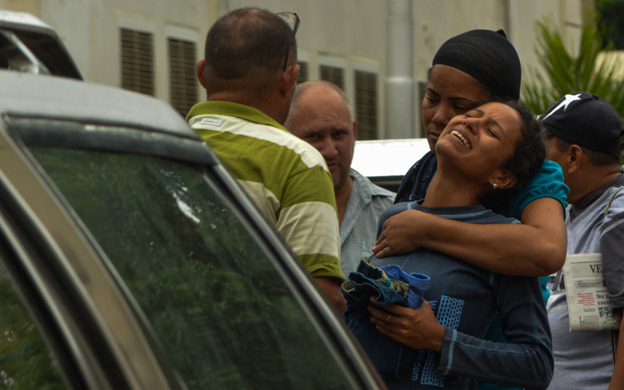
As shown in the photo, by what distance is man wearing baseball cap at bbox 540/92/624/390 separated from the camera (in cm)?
276

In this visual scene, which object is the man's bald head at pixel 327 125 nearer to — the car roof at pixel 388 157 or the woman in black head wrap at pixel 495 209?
the car roof at pixel 388 157

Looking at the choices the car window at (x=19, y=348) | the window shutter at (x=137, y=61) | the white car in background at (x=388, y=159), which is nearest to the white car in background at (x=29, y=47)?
the car window at (x=19, y=348)

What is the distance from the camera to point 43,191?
102 cm

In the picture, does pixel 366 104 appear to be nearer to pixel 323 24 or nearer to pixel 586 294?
pixel 323 24

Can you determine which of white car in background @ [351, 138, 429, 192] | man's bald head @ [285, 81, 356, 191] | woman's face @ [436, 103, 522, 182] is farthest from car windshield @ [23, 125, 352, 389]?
white car in background @ [351, 138, 429, 192]

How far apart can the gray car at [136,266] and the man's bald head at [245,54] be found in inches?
37.2

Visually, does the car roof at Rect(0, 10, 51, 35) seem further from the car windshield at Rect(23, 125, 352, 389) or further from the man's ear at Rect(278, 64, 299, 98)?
the man's ear at Rect(278, 64, 299, 98)

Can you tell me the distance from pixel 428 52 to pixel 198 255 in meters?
13.4

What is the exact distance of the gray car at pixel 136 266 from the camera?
0.98 metres

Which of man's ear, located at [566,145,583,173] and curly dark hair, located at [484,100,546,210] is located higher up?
curly dark hair, located at [484,100,546,210]

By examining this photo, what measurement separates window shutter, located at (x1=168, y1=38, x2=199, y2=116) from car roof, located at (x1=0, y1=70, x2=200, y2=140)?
319 inches

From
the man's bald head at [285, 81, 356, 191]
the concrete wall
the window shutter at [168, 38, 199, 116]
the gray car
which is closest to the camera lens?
the gray car

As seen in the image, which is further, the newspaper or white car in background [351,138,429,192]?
white car in background [351,138,429,192]

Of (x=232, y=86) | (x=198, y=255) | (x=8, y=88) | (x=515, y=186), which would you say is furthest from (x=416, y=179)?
(x=8, y=88)
